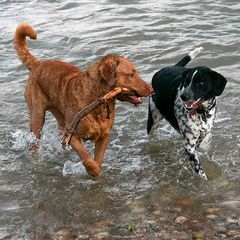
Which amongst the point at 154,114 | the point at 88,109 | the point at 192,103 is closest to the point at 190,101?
the point at 192,103

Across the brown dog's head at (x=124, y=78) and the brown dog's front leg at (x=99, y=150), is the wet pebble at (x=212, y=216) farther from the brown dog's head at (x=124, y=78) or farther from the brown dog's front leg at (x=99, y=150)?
the brown dog's front leg at (x=99, y=150)

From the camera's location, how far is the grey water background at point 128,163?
508cm

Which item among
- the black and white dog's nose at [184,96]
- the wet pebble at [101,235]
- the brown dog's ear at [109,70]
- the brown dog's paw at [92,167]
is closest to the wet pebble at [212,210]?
the wet pebble at [101,235]

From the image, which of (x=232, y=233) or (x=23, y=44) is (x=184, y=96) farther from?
(x=23, y=44)

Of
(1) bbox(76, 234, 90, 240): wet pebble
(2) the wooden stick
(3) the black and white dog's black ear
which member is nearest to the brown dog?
(2) the wooden stick

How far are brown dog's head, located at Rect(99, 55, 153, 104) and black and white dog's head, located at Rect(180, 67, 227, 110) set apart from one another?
0.65 meters

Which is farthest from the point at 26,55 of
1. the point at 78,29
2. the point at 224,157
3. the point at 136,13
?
the point at 136,13

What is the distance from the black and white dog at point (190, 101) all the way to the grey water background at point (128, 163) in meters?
0.41

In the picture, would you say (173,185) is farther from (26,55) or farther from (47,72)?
(26,55)

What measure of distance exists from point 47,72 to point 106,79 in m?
1.23

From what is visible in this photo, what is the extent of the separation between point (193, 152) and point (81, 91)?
1.49 meters

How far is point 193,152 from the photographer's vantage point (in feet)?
19.8

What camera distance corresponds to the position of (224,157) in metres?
6.36

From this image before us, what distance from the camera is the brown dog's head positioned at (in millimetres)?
5141
